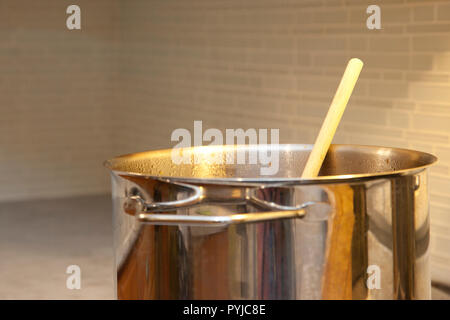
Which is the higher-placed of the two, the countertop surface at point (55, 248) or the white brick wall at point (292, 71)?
the white brick wall at point (292, 71)

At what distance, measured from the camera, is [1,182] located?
18.3 feet

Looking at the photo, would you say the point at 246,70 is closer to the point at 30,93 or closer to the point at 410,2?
the point at 410,2

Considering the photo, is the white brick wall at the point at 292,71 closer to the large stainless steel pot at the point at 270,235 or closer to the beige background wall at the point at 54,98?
A: the beige background wall at the point at 54,98

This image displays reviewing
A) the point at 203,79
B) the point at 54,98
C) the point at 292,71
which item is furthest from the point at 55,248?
the point at 54,98

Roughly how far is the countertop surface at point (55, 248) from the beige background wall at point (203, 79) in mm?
390

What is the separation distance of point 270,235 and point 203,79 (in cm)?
369

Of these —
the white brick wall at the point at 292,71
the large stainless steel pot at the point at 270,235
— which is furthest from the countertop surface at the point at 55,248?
the large stainless steel pot at the point at 270,235

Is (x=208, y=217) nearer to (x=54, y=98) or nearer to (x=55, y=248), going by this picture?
(x=55, y=248)

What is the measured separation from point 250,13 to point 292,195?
330 centimetres

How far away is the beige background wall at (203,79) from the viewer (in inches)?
137

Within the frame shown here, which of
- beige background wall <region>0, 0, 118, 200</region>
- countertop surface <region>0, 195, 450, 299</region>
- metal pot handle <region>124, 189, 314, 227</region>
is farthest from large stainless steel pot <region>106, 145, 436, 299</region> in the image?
beige background wall <region>0, 0, 118, 200</region>

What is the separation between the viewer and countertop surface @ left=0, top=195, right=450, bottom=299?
3508mm

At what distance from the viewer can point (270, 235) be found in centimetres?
130
